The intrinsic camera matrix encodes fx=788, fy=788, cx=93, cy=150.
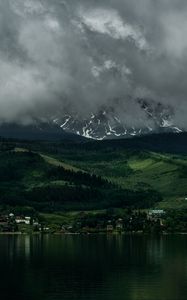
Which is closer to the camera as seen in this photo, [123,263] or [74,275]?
[74,275]

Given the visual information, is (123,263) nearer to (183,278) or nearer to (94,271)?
(94,271)

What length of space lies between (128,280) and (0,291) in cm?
2791

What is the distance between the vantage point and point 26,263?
194 meters

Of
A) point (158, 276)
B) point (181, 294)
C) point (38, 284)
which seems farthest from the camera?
point (158, 276)

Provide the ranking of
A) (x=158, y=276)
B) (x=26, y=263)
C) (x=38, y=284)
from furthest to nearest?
(x=26, y=263) < (x=158, y=276) < (x=38, y=284)

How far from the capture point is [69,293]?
142 meters

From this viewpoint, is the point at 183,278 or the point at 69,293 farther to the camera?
the point at 183,278

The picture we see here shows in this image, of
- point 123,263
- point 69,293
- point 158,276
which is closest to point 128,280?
point 158,276

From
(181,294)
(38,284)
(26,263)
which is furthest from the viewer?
(26,263)

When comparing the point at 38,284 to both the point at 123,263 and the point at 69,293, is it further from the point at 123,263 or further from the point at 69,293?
the point at 123,263

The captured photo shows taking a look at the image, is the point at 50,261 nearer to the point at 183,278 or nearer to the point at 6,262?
the point at 6,262

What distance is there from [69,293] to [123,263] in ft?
174

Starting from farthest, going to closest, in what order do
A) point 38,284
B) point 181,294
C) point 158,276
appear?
point 158,276, point 38,284, point 181,294

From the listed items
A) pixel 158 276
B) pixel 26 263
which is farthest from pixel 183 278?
pixel 26 263
